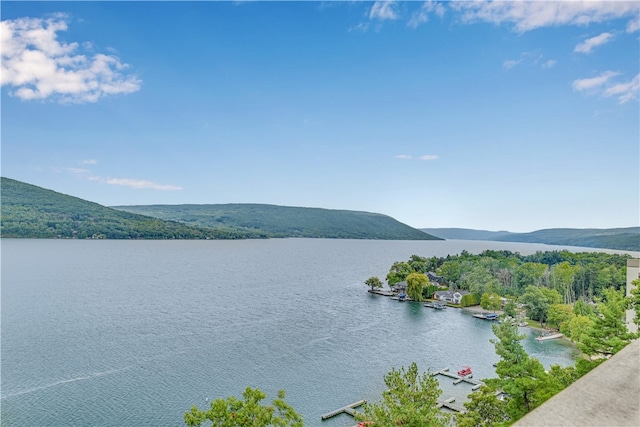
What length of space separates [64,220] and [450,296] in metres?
134

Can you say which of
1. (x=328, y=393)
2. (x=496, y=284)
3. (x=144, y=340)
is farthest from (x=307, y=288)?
(x=328, y=393)

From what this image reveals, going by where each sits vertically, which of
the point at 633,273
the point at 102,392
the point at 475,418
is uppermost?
the point at 633,273

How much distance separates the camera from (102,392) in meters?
24.3

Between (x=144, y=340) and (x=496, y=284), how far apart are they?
4675 cm

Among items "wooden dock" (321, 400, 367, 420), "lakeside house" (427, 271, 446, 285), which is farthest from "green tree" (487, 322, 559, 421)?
"lakeside house" (427, 271, 446, 285)

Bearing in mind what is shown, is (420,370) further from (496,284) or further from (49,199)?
(49,199)

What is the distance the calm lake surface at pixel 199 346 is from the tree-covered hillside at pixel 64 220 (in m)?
81.3

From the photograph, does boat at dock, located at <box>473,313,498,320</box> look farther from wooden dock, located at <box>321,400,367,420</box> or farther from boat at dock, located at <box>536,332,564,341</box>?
wooden dock, located at <box>321,400,367,420</box>

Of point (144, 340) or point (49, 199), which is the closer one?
point (144, 340)

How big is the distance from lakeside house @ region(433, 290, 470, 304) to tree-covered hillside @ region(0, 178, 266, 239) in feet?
409

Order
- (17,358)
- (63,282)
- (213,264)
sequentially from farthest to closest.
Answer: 1. (213,264)
2. (63,282)
3. (17,358)

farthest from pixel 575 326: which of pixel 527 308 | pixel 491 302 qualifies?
pixel 491 302

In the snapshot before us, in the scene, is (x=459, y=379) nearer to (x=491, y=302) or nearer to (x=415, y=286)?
(x=491, y=302)

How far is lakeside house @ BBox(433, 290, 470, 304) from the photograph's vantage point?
57078 mm
